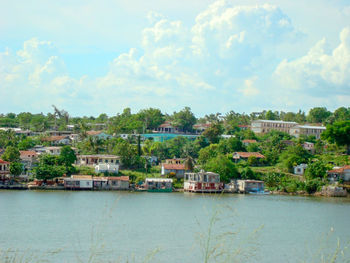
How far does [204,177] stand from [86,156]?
694 inches

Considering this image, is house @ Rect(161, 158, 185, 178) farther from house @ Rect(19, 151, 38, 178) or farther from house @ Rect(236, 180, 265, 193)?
house @ Rect(19, 151, 38, 178)

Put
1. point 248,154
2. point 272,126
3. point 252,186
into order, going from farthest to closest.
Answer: point 272,126, point 248,154, point 252,186

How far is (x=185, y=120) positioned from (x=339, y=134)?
36.3 meters

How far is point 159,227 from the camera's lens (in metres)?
29.2

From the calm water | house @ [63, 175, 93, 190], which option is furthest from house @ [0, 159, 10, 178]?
the calm water

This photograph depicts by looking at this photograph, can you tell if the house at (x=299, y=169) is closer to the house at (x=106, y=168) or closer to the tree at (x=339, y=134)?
the tree at (x=339, y=134)

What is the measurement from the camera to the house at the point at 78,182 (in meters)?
53.9

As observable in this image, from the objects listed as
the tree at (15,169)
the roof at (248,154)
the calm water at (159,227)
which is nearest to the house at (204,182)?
the calm water at (159,227)

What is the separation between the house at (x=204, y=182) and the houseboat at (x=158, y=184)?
8.02ft

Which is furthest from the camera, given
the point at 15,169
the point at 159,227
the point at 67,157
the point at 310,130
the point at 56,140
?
the point at 310,130

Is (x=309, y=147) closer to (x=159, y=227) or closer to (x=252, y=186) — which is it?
(x=252, y=186)

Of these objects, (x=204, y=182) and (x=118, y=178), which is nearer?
(x=118, y=178)

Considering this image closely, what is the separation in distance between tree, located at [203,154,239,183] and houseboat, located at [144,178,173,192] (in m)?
5.78

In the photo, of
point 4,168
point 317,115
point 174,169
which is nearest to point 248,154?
point 174,169
